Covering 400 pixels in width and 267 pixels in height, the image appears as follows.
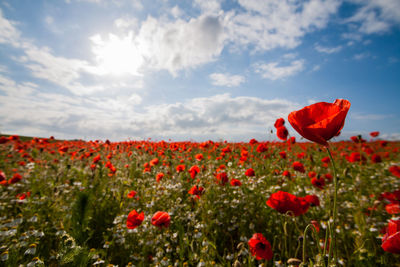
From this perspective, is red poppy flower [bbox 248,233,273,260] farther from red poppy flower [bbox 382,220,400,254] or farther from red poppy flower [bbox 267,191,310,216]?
red poppy flower [bbox 382,220,400,254]

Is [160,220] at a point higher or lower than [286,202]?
lower

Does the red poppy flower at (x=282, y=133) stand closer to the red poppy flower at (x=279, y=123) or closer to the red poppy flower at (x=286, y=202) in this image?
the red poppy flower at (x=279, y=123)

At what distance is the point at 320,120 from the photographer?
0.93 m

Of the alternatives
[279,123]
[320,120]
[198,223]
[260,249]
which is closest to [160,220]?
[198,223]

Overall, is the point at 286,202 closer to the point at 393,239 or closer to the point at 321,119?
the point at 393,239

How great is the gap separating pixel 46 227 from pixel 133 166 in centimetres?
266

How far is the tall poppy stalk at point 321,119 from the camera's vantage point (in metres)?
0.83

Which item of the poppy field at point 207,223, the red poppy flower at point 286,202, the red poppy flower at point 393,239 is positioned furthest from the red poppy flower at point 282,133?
the red poppy flower at point 393,239

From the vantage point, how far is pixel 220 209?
9.87 ft

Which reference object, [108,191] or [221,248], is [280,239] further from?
[108,191]

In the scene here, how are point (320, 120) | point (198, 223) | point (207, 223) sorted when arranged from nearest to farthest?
point (320, 120) → point (198, 223) → point (207, 223)

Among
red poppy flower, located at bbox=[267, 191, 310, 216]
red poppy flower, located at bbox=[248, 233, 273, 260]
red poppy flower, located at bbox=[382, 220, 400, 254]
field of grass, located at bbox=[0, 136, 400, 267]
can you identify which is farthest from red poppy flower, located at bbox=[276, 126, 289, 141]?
red poppy flower, located at bbox=[382, 220, 400, 254]

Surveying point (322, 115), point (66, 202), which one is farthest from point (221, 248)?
point (66, 202)

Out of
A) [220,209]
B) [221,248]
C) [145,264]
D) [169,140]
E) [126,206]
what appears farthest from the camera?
[169,140]
